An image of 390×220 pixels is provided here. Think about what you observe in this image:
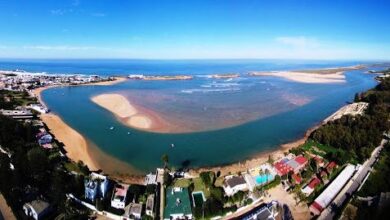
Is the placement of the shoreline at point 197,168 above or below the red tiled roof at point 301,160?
below

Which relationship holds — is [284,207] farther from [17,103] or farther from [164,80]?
[164,80]

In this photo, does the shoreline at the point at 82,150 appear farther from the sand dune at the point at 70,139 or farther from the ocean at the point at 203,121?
the ocean at the point at 203,121

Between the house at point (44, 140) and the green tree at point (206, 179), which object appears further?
the house at point (44, 140)

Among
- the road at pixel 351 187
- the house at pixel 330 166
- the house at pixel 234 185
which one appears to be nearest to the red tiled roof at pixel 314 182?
the road at pixel 351 187

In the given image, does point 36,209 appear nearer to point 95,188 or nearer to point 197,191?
point 95,188

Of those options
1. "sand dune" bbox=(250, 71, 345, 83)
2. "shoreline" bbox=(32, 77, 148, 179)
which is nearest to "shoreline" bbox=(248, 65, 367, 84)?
"sand dune" bbox=(250, 71, 345, 83)

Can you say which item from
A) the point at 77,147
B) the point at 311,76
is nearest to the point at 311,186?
the point at 77,147
